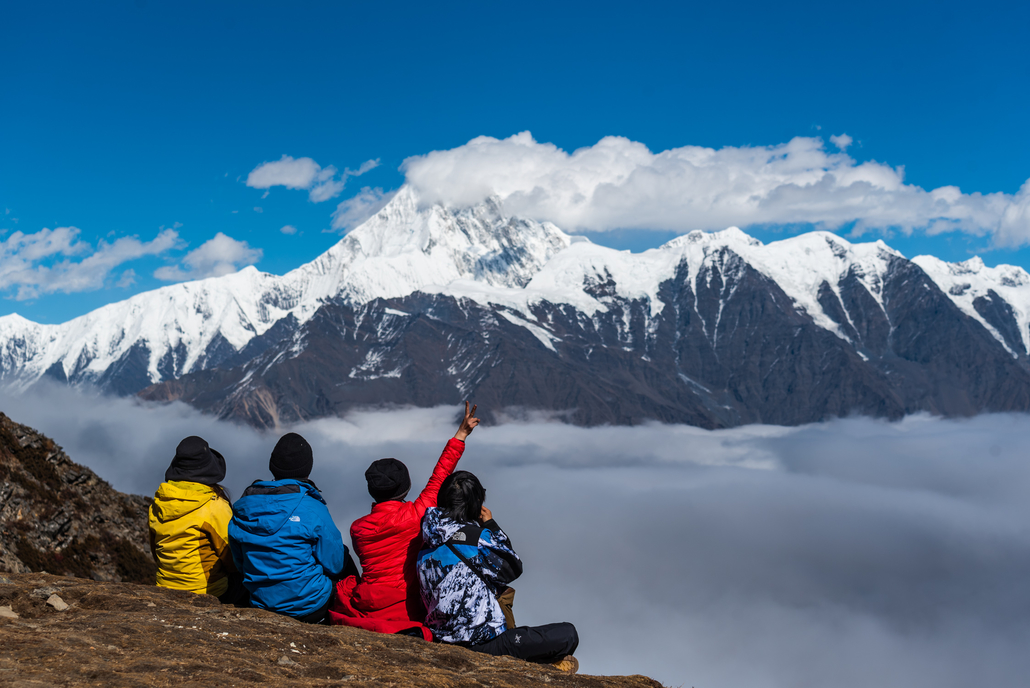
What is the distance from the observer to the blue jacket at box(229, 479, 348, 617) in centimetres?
1122

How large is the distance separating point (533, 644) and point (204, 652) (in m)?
4.99

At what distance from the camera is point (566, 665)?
1180cm

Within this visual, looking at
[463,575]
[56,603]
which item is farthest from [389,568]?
[56,603]

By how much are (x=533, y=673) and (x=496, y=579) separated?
147cm

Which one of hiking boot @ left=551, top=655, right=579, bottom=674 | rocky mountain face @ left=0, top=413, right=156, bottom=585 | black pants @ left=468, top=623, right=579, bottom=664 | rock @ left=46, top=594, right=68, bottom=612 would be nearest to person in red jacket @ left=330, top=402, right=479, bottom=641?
black pants @ left=468, top=623, right=579, bottom=664

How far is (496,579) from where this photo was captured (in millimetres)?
11367

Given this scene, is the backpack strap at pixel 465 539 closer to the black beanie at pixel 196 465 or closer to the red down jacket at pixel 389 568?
the red down jacket at pixel 389 568

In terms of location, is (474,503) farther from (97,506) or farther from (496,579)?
(97,506)

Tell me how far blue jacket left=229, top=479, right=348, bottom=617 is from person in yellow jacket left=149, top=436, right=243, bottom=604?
0.92 metres

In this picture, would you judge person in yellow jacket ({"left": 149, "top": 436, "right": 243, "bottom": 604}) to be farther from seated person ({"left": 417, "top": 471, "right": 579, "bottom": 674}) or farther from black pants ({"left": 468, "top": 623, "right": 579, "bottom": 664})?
black pants ({"left": 468, "top": 623, "right": 579, "bottom": 664})

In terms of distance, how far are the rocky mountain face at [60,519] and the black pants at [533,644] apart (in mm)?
14273

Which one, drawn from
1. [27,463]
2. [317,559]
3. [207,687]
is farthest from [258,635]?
[27,463]

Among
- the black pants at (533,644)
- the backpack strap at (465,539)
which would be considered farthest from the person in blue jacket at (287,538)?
the black pants at (533,644)

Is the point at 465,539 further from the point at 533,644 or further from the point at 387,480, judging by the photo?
the point at 533,644
